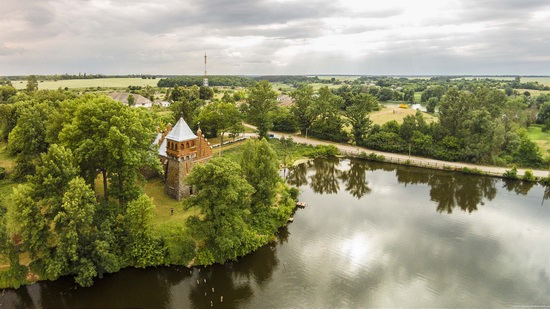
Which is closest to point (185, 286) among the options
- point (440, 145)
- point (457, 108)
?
point (440, 145)

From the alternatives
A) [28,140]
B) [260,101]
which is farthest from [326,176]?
[28,140]

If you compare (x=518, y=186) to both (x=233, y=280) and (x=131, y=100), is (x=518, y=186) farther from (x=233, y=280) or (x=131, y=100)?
(x=131, y=100)

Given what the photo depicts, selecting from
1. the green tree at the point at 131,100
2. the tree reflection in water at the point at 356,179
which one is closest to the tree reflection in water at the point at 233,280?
the tree reflection in water at the point at 356,179

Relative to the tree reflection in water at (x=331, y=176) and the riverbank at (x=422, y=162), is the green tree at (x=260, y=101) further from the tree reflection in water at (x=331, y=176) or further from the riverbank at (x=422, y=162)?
the tree reflection in water at (x=331, y=176)

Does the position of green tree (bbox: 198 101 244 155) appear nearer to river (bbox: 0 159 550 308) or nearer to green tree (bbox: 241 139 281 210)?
river (bbox: 0 159 550 308)

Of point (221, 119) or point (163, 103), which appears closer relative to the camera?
point (221, 119)

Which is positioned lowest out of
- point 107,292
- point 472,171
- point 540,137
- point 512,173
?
point 107,292
